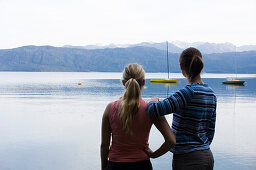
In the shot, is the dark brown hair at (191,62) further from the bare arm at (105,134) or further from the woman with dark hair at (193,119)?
the bare arm at (105,134)

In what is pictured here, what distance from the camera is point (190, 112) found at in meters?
2.38

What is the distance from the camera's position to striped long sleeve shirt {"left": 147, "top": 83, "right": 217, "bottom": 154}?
228 centimetres

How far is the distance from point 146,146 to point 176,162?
0.94 feet

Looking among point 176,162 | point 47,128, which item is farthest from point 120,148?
point 47,128

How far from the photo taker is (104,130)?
250cm

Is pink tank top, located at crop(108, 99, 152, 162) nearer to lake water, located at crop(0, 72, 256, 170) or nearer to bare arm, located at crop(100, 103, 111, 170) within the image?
bare arm, located at crop(100, 103, 111, 170)

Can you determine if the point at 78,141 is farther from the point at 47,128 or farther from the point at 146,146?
the point at 146,146

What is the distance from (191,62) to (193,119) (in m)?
0.47

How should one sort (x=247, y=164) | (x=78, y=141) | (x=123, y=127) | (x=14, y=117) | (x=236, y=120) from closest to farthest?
(x=123, y=127) → (x=247, y=164) → (x=78, y=141) → (x=236, y=120) → (x=14, y=117)

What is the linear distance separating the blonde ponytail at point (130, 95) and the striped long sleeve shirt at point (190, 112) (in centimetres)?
13

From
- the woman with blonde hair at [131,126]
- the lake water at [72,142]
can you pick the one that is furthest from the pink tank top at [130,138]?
the lake water at [72,142]

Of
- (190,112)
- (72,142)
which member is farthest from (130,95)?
(72,142)

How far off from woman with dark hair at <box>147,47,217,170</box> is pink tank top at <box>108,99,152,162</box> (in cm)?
12

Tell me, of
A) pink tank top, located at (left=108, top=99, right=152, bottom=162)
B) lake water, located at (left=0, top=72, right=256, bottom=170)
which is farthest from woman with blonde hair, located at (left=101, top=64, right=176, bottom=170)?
lake water, located at (left=0, top=72, right=256, bottom=170)
